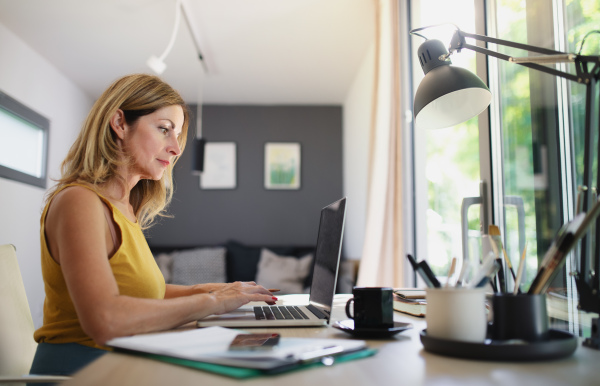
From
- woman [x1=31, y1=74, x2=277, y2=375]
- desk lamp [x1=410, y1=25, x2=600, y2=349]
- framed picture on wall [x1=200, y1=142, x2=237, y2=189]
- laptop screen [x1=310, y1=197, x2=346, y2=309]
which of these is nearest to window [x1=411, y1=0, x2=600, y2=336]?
desk lamp [x1=410, y1=25, x2=600, y2=349]

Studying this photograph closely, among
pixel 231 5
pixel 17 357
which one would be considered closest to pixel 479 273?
pixel 17 357

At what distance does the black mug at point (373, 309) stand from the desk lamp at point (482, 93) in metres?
0.36

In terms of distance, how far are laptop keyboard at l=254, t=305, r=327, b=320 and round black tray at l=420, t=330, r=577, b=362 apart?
1.44 feet

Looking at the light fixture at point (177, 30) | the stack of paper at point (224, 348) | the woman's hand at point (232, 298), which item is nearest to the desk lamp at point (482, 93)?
the stack of paper at point (224, 348)

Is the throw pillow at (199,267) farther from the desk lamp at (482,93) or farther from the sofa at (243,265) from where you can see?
the desk lamp at (482,93)

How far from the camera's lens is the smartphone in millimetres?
704

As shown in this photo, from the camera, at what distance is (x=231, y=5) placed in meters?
3.32

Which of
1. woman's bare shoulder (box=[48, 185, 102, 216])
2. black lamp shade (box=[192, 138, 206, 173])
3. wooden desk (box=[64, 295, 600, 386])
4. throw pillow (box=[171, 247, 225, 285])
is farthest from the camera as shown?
throw pillow (box=[171, 247, 225, 285])

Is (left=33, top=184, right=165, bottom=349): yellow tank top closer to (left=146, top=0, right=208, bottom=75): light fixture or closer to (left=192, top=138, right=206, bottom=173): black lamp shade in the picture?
(left=146, top=0, right=208, bottom=75): light fixture

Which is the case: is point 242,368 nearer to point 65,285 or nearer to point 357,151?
point 65,285

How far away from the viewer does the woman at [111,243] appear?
0.95 m

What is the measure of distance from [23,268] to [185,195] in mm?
2073

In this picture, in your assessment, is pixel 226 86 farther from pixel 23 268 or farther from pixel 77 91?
pixel 23 268

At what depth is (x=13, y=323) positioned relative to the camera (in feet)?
4.12
